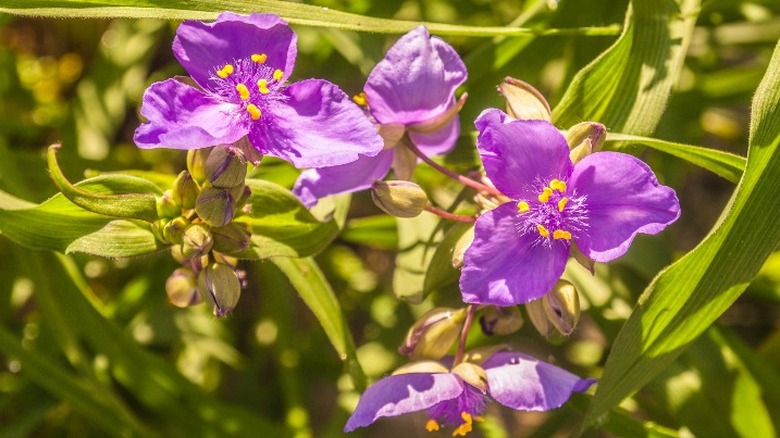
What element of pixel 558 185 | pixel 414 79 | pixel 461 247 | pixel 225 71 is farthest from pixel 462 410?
pixel 225 71

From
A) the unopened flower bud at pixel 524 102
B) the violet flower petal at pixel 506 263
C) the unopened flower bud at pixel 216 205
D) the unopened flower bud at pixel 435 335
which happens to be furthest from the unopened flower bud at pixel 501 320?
the unopened flower bud at pixel 216 205

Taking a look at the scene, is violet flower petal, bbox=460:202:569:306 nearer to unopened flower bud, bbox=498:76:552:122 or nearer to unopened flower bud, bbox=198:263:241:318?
unopened flower bud, bbox=498:76:552:122

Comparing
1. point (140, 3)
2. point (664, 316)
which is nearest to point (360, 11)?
point (140, 3)

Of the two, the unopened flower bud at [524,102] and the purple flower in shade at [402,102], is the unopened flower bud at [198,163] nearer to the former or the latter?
the purple flower in shade at [402,102]

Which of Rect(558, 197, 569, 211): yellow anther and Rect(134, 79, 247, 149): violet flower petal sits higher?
Rect(134, 79, 247, 149): violet flower petal

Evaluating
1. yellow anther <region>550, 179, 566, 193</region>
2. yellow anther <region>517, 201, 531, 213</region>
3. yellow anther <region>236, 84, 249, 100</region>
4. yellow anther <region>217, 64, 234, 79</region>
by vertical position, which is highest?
yellow anther <region>217, 64, 234, 79</region>

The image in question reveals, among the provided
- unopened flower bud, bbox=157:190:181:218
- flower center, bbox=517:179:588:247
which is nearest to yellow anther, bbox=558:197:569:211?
flower center, bbox=517:179:588:247
